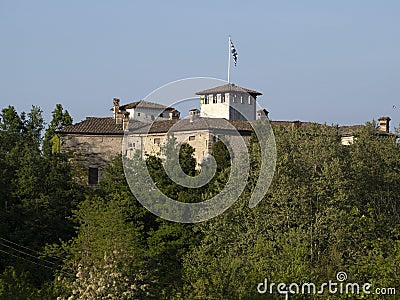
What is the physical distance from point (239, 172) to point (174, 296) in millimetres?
10522

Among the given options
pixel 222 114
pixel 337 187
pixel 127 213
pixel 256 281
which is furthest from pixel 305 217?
pixel 222 114

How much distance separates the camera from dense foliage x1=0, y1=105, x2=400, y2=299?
2872 centimetres

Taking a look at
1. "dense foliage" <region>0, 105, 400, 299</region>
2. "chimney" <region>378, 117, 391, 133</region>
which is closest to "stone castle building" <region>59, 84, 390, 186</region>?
"chimney" <region>378, 117, 391, 133</region>

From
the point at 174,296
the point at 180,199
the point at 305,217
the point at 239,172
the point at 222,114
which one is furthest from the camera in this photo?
the point at 222,114

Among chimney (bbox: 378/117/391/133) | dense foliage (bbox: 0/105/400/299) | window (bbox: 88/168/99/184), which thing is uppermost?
chimney (bbox: 378/117/391/133)

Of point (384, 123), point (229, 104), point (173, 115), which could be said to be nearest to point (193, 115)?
point (173, 115)

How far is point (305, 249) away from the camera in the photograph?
33.2 meters

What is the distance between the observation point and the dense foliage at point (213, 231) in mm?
28719

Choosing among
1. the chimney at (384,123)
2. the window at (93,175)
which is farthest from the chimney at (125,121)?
the chimney at (384,123)

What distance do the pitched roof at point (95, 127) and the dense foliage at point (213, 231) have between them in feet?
35.8

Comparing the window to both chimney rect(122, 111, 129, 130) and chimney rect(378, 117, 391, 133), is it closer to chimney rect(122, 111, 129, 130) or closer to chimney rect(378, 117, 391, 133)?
chimney rect(122, 111, 129, 130)

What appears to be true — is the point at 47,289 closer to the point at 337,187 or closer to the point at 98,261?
the point at 98,261

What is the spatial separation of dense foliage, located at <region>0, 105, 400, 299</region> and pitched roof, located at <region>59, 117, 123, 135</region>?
35.8ft

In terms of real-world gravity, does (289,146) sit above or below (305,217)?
above
